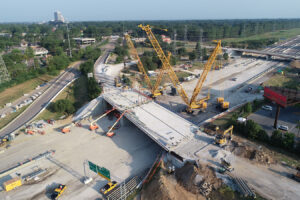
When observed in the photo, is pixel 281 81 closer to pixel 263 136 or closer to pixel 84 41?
pixel 263 136

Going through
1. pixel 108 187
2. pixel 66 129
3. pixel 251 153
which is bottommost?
pixel 108 187

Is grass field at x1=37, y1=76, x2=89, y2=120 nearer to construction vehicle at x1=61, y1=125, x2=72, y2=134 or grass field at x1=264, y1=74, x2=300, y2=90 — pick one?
construction vehicle at x1=61, y1=125, x2=72, y2=134

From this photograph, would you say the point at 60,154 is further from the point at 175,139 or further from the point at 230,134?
the point at 230,134

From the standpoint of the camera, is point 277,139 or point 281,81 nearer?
point 277,139

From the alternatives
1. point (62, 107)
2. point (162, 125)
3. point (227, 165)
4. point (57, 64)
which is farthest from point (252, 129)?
point (57, 64)

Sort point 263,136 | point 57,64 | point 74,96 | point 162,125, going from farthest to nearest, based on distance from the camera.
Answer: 1. point 57,64
2. point 74,96
3. point 162,125
4. point 263,136

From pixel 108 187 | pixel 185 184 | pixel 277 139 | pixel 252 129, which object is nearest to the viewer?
pixel 185 184

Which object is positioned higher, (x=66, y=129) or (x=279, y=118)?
(x=279, y=118)
